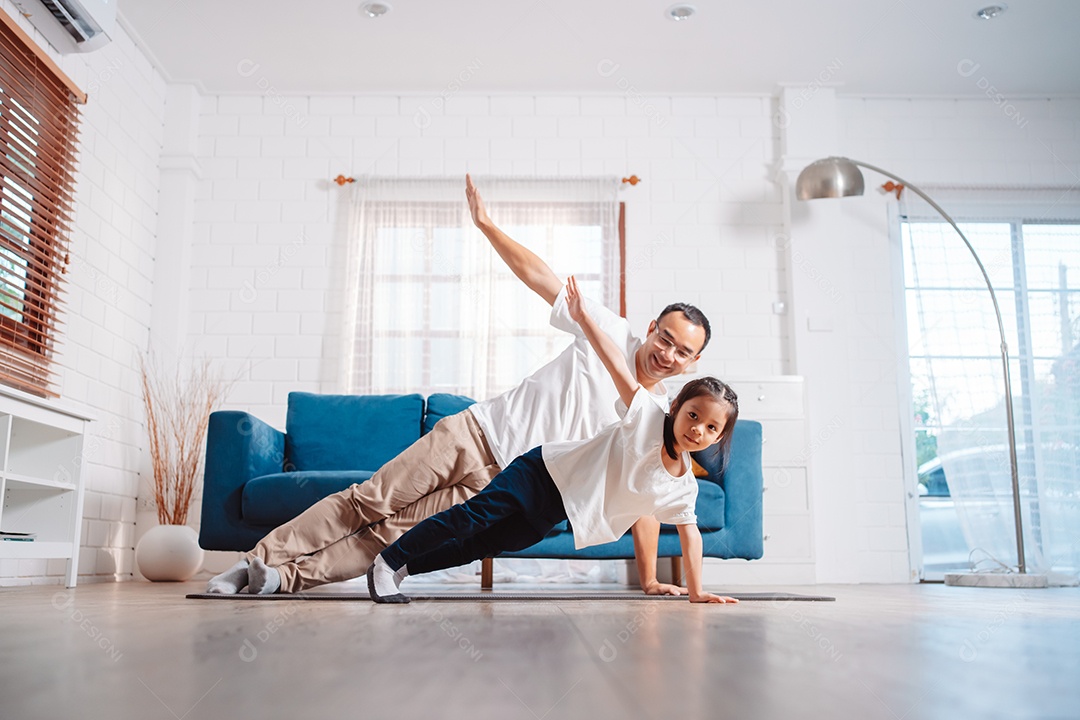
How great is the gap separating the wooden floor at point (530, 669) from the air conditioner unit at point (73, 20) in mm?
2889

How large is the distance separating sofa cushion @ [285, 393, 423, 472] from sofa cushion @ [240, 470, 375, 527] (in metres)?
0.59

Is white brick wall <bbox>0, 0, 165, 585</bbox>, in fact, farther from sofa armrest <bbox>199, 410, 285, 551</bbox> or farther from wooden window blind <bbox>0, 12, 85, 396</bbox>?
sofa armrest <bbox>199, 410, 285, 551</bbox>

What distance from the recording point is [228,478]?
10.9 feet

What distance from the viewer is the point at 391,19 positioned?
180 inches

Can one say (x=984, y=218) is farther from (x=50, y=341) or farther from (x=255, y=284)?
(x=50, y=341)

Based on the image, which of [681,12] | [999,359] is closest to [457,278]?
[681,12]

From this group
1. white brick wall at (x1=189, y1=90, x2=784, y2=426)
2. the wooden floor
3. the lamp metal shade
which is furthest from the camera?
white brick wall at (x1=189, y1=90, x2=784, y2=426)

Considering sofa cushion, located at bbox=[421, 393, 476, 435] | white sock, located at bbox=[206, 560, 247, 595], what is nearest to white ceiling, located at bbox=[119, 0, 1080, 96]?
sofa cushion, located at bbox=[421, 393, 476, 435]

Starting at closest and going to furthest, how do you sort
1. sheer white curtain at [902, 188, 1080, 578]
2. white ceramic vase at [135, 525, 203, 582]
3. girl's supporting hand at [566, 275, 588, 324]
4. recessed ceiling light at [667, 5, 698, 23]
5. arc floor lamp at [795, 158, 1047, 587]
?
1. girl's supporting hand at [566, 275, 588, 324]
2. white ceramic vase at [135, 525, 203, 582]
3. arc floor lamp at [795, 158, 1047, 587]
4. recessed ceiling light at [667, 5, 698, 23]
5. sheer white curtain at [902, 188, 1080, 578]

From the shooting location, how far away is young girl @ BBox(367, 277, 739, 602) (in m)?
2.12

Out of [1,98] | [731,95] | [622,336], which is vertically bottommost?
[622,336]

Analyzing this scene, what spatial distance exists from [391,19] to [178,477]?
8.26ft

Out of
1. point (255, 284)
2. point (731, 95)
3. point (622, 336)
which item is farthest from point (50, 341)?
point (731, 95)

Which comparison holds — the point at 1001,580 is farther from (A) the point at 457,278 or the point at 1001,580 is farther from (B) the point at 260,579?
(B) the point at 260,579
